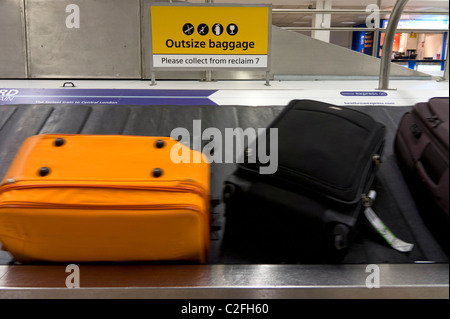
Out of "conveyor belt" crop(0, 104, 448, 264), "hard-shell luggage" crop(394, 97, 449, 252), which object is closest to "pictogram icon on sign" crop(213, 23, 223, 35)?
"conveyor belt" crop(0, 104, 448, 264)

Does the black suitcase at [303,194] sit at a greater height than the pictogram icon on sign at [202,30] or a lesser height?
lesser

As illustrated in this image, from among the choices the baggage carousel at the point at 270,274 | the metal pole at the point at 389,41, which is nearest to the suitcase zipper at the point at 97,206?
the baggage carousel at the point at 270,274

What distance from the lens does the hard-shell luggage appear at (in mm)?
1092

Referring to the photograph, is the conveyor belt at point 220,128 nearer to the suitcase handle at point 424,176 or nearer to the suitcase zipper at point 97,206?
the suitcase handle at point 424,176

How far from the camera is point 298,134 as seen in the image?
1.38 meters

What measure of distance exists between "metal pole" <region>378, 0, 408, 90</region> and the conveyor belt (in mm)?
923

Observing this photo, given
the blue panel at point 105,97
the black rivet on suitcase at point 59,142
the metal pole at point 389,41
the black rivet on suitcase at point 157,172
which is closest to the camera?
the black rivet on suitcase at point 157,172

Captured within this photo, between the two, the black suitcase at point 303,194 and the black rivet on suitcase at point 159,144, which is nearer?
the black suitcase at point 303,194

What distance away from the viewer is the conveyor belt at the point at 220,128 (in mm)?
1350

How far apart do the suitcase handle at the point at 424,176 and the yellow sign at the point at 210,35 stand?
8.89 feet

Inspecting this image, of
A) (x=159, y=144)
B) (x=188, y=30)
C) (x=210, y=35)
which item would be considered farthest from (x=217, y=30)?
(x=159, y=144)

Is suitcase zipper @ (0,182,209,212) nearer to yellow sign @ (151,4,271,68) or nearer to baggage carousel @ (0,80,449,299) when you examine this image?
baggage carousel @ (0,80,449,299)

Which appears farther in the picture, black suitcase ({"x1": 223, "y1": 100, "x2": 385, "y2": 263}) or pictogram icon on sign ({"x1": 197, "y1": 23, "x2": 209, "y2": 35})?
pictogram icon on sign ({"x1": 197, "y1": 23, "x2": 209, "y2": 35})
